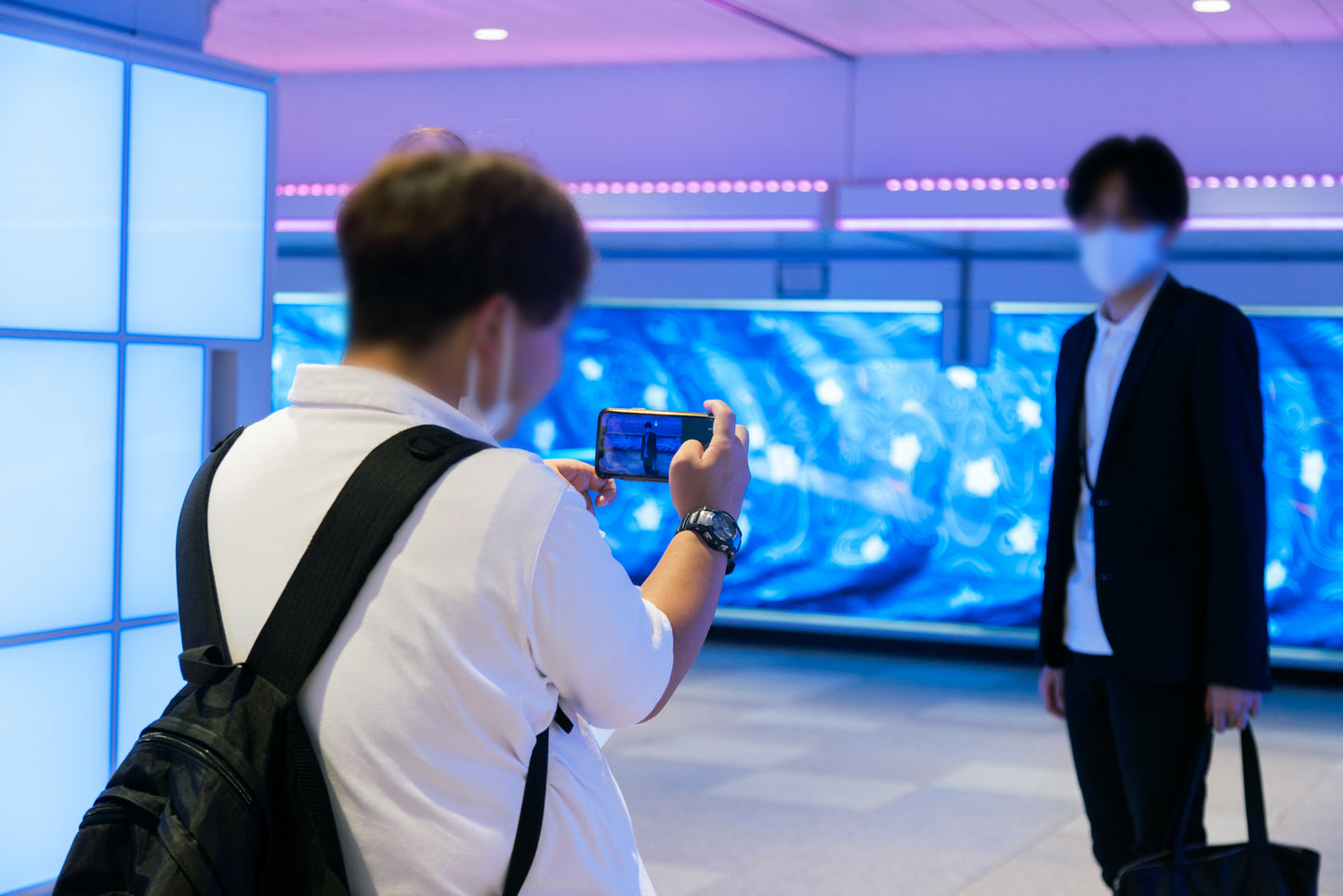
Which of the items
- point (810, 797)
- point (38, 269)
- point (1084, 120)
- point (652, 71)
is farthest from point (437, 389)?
point (652, 71)

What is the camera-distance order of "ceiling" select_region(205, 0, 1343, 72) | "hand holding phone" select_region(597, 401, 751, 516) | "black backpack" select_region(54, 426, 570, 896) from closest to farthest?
1. "black backpack" select_region(54, 426, 570, 896)
2. "hand holding phone" select_region(597, 401, 751, 516)
3. "ceiling" select_region(205, 0, 1343, 72)

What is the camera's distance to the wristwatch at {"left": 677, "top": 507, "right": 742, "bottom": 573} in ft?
4.96

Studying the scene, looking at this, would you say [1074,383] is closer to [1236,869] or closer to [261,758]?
[1236,869]

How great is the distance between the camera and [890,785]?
19.9ft

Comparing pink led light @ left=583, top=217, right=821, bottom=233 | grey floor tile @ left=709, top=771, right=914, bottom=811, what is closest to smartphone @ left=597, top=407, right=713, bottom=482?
grey floor tile @ left=709, top=771, right=914, bottom=811

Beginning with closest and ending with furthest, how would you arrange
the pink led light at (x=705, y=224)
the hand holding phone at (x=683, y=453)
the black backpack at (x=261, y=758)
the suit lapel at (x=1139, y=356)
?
1. the black backpack at (x=261, y=758)
2. the hand holding phone at (x=683, y=453)
3. the suit lapel at (x=1139, y=356)
4. the pink led light at (x=705, y=224)

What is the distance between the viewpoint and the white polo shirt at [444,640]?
4.07 feet

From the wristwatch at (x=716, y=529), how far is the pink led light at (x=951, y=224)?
16.5ft

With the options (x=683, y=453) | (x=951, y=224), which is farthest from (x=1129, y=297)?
(x=951, y=224)

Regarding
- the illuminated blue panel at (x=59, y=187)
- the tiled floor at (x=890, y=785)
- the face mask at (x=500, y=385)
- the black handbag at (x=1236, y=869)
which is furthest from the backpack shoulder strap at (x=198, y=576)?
the tiled floor at (x=890, y=785)

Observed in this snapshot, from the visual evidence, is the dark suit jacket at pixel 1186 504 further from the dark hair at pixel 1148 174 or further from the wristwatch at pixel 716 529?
the wristwatch at pixel 716 529

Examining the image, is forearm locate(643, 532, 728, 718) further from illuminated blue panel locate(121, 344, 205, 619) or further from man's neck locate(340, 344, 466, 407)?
illuminated blue panel locate(121, 344, 205, 619)

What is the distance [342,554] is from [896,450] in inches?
324

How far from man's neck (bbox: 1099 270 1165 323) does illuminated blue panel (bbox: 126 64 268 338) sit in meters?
2.46
